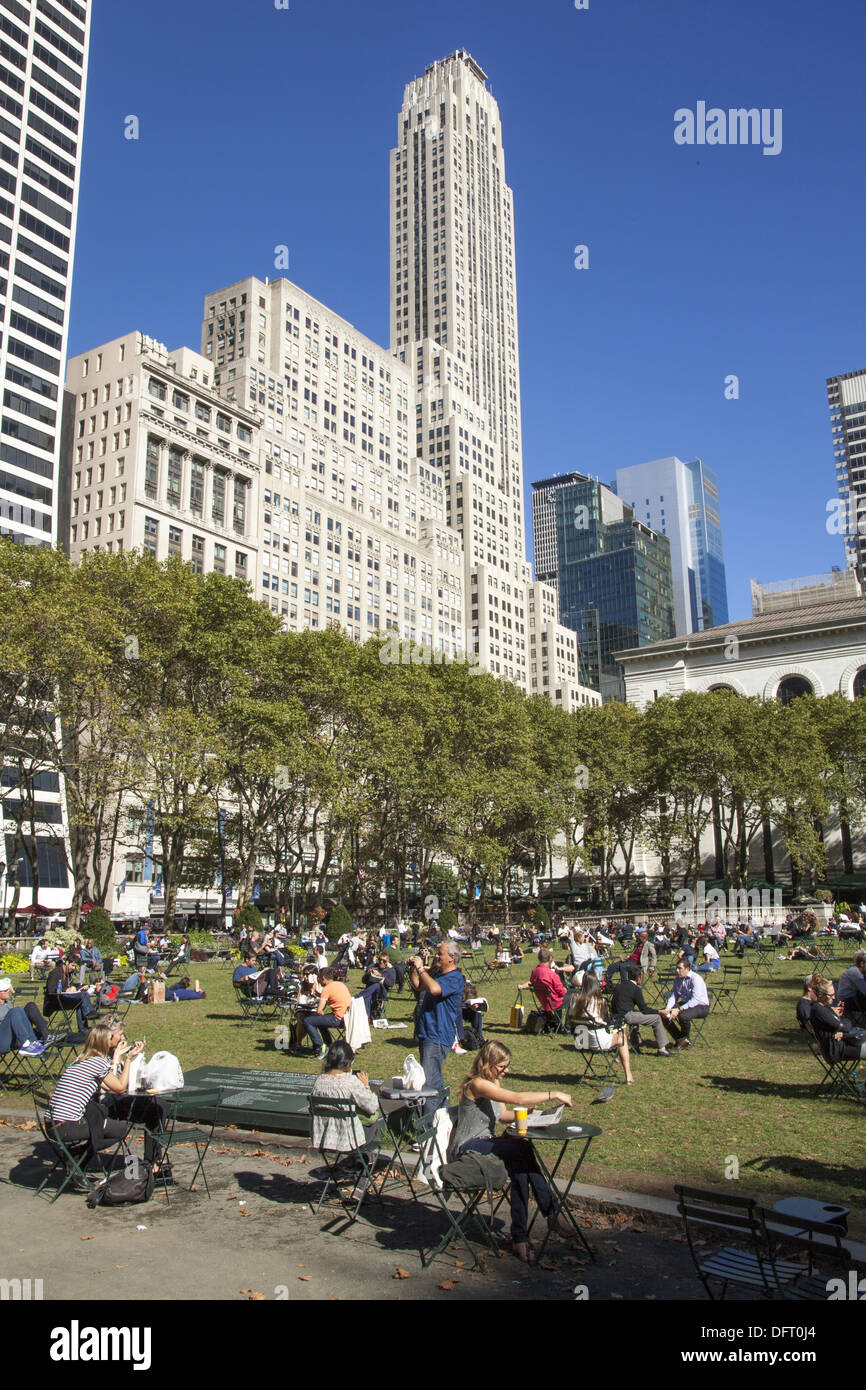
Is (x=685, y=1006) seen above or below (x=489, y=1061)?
below

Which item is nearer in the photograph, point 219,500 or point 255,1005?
point 255,1005

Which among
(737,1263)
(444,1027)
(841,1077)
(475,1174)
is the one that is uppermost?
(444,1027)

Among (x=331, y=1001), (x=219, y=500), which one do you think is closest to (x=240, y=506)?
(x=219, y=500)

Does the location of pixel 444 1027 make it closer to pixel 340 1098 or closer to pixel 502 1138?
pixel 340 1098

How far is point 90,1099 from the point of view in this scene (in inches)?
328

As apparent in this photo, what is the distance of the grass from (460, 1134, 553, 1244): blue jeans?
1.42 meters

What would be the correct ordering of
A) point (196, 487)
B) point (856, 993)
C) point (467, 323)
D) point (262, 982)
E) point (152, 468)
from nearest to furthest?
point (856, 993), point (262, 982), point (152, 468), point (196, 487), point (467, 323)

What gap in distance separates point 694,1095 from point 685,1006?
352 cm

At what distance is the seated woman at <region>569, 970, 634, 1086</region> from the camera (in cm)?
1244

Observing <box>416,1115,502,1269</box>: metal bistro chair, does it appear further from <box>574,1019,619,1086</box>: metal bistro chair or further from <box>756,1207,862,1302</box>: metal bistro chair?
<box>574,1019,619,1086</box>: metal bistro chair

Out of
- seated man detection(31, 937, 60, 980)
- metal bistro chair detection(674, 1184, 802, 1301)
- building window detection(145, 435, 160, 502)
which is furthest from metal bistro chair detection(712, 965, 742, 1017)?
building window detection(145, 435, 160, 502)

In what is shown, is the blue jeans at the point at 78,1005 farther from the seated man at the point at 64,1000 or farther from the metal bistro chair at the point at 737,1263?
the metal bistro chair at the point at 737,1263

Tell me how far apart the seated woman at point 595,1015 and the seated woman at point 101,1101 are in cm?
614
